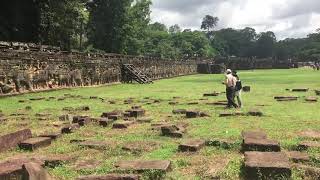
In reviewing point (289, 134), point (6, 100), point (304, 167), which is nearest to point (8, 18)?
point (6, 100)

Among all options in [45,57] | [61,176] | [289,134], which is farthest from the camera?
[45,57]

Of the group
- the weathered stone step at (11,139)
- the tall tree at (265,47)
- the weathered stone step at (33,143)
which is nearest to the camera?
the weathered stone step at (11,139)

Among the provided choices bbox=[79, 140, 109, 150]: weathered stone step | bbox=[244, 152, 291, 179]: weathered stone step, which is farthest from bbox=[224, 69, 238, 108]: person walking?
bbox=[244, 152, 291, 179]: weathered stone step

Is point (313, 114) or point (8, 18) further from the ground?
point (8, 18)

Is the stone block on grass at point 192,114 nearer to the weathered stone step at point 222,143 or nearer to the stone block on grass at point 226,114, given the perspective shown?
the stone block on grass at point 226,114

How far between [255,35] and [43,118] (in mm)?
153736

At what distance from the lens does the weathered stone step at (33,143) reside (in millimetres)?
9039

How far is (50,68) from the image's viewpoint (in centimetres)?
2834

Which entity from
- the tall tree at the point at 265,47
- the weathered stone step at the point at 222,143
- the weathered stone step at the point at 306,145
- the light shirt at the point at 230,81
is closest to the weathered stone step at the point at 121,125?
the weathered stone step at the point at 222,143

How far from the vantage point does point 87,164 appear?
776cm

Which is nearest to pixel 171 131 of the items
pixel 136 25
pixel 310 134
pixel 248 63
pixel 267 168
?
pixel 310 134

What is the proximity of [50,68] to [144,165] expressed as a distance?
72.9 ft

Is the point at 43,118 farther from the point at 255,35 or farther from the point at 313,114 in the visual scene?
the point at 255,35

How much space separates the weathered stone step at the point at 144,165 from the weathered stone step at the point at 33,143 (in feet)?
7.59
